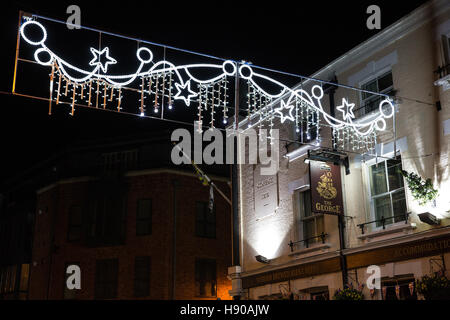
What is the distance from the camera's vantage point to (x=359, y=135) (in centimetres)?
1448

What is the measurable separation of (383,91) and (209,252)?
15816 millimetres

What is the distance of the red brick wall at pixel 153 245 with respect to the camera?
26.5m

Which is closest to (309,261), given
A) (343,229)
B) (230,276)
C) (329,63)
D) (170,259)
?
(343,229)

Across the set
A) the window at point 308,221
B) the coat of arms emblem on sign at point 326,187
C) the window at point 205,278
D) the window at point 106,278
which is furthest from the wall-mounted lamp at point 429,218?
the window at point 106,278

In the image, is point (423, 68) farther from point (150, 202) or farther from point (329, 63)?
point (150, 202)

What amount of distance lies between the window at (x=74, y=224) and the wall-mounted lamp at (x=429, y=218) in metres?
20.8

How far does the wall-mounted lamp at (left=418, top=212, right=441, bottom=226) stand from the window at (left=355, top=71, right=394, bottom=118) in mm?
3811

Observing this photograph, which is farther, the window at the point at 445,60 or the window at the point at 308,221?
the window at the point at 308,221

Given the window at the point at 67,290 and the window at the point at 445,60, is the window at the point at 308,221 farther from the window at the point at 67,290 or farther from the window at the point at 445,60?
the window at the point at 67,290

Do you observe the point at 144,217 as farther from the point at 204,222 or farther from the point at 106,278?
the point at 106,278

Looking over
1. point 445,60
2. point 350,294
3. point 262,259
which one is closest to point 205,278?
point 262,259

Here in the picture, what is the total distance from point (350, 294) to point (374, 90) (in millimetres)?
5621

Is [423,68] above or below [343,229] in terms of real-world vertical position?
above

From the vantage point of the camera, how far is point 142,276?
2650 centimetres
